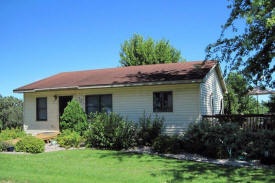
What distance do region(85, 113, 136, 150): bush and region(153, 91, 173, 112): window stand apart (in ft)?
6.39

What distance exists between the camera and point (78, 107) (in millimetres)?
13266

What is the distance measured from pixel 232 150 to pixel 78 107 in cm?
781

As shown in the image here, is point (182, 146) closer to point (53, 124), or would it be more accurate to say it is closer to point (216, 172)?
point (216, 172)

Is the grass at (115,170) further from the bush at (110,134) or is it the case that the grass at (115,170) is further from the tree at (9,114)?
the tree at (9,114)

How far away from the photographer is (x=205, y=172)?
7051 mm

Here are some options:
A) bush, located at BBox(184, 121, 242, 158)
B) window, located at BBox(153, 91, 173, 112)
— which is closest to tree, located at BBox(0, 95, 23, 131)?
window, located at BBox(153, 91, 173, 112)

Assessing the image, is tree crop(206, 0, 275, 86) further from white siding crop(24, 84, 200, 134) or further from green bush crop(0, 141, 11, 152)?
green bush crop(0, 141, 11, 152)

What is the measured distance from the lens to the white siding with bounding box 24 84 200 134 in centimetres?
Result: 1206

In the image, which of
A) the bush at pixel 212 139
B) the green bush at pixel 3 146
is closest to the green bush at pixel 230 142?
the bush at pixel 212 139

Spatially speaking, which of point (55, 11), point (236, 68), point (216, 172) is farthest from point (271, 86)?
point (55, 11)

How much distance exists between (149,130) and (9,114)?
12871 mm

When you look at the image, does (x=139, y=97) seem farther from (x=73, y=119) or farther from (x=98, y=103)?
(x=73, y=119)

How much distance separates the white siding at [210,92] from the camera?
41.6 ft

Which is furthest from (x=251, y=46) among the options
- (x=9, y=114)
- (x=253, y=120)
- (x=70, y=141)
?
(x=9, y=114)
